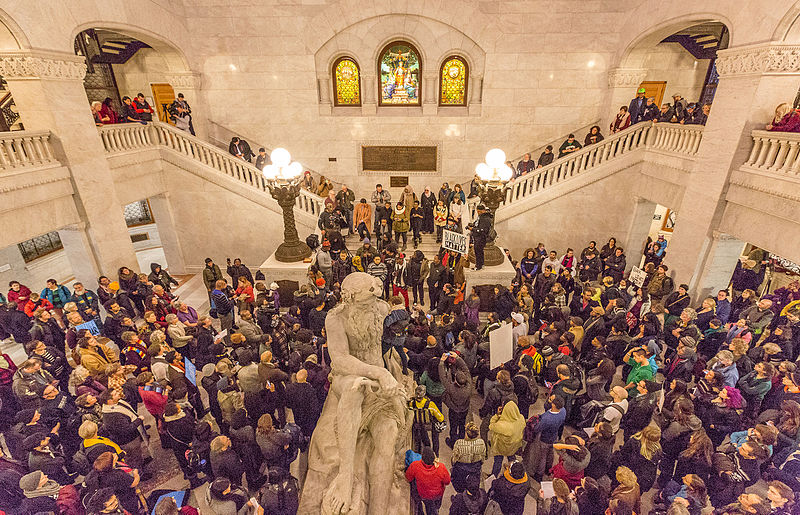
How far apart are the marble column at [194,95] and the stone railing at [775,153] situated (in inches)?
631

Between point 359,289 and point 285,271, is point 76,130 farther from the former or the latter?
point 359,289

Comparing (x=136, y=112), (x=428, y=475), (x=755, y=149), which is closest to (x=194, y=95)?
(x=136, y=112)

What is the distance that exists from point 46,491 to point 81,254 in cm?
772

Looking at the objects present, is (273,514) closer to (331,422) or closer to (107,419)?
(331,422)

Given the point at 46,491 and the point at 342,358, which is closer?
the point at 46,491

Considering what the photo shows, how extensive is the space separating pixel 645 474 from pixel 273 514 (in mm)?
4488

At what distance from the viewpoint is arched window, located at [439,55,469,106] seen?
13.7 m

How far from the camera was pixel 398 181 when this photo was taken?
49.1ft

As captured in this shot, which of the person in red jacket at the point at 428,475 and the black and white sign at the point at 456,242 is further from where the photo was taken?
the black and white sign at the point at 456,242

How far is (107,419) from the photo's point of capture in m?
4.92

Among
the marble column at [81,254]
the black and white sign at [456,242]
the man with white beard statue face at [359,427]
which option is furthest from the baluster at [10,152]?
the black and white sign at [456,242]

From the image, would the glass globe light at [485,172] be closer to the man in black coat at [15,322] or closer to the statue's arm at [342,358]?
the statue's arm at [342,358]

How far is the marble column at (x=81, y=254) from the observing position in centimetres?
991

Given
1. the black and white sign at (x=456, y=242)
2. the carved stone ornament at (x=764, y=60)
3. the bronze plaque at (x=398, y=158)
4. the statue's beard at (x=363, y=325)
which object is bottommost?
the black and white sign at (x=456, y=242)
